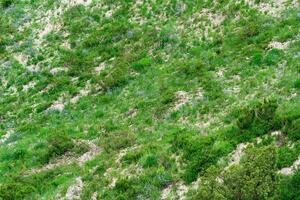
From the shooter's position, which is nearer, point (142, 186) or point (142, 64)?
point (142, 186)

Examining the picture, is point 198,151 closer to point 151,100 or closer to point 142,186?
point 142,186

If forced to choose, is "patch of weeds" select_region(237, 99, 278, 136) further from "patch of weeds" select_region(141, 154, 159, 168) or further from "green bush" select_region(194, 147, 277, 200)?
"patch of weeds" select_region(141, 154, 159, 168)

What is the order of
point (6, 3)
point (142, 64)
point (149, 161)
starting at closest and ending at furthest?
point (149, 161)
point (142, 64)
point (6, 3)

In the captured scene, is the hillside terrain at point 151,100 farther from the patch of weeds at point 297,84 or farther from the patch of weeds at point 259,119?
the patch of weeds at point 297,84

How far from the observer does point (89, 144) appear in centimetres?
2603

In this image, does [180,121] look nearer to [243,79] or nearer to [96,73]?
[243,79]

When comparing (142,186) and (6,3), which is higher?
(6,3)

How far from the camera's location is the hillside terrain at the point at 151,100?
793 inches

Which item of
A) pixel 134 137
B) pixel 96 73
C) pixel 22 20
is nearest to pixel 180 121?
pixel 134 137

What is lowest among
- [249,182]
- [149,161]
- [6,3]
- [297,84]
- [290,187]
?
[149,161]

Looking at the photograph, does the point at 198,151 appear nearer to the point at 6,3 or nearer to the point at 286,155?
the point at 286,155

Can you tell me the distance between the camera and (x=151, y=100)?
2830cm

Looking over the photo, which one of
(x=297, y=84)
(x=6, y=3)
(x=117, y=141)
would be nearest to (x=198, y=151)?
(x=117, y=141)

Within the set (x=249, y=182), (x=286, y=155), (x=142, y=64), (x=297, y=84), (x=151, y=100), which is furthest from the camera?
(x=142, y=64)
